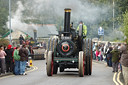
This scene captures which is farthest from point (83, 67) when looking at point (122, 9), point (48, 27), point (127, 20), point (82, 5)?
point (48, 27)

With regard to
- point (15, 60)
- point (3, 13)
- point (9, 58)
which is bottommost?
point (15, 60)

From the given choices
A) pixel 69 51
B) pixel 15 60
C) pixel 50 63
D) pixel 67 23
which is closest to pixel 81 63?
pixel 69 51

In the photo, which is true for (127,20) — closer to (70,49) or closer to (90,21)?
(70,49)

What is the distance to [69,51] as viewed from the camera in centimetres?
2242

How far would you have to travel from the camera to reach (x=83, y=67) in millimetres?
21812

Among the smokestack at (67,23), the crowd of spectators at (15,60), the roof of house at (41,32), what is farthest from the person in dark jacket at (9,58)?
the roof of house at (41,32)

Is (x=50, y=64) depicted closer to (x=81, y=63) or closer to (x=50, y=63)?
(x=50, y=63)

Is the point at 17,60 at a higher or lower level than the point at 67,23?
lower

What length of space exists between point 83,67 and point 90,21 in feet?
87.4

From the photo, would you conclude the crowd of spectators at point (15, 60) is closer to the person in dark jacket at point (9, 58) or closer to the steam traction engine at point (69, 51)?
the person in dark jacket at point (9, 58)

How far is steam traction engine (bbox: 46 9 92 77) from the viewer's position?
2209cm

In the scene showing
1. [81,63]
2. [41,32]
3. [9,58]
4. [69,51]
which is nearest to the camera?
[81,63]

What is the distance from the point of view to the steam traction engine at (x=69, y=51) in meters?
22.1

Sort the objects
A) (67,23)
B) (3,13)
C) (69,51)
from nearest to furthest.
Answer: (69,51), (67,23), (3,13)
